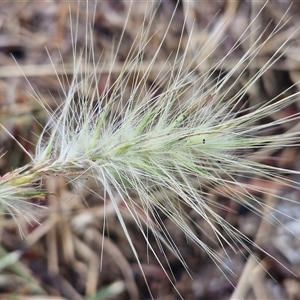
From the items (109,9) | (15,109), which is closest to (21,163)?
(15,109)

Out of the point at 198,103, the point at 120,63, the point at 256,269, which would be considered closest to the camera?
the point at 198,103

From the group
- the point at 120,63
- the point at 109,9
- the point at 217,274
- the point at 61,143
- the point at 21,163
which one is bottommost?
the point at 217,274

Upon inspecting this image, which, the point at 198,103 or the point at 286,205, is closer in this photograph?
the point at 198,103

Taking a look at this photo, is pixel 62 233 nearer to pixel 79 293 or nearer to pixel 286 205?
pixel 79 293

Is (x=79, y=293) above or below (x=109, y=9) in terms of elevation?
below

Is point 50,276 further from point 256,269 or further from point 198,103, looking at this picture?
Answer: point 198,103

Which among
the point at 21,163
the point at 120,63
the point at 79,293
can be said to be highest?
the point at 120,63

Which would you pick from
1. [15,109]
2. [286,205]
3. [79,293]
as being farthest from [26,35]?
[286,205]

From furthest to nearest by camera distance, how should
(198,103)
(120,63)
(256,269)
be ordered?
(120,63) → (256,269) → (198,103)

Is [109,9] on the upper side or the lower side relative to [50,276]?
upper
